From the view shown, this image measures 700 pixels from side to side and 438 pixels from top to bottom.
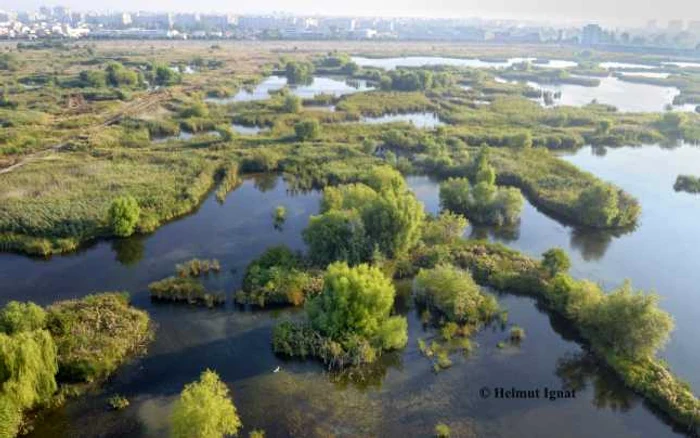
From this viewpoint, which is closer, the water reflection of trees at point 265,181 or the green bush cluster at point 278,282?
the green bush cluster at point 278,282

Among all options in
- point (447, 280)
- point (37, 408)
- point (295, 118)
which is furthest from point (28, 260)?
point (295, 118)

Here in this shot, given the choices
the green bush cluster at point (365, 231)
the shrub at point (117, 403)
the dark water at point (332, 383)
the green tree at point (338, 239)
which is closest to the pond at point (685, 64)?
the dark water at point (332, 383)

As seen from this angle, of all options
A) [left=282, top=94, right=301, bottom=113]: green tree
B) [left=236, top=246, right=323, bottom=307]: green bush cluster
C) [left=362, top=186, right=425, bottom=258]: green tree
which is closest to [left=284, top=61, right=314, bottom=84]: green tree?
[left=282, top=94, right=301, bottom=113]: green tree

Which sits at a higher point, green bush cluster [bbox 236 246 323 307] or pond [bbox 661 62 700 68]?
pond [bbox 661 62 700 68]

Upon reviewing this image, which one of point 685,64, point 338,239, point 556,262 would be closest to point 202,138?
point 338,239

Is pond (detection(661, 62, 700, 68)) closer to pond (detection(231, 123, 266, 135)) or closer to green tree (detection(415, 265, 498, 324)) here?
pond (detection(231, 123, 266, 135))

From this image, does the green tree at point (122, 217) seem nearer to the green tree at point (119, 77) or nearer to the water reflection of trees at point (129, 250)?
the water reflection of trees at point (129, 250)
